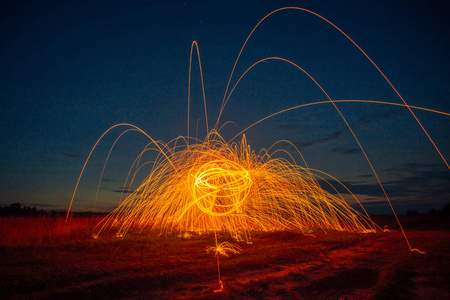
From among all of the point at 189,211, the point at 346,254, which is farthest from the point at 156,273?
the point at 189,211

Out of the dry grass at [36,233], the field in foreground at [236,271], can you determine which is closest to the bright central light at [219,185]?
the field in foreground at [236,271]

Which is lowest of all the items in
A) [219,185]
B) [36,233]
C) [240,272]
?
[240,272]

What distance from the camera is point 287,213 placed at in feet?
46.0

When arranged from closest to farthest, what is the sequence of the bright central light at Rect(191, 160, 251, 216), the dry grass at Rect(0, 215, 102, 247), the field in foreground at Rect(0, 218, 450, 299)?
the field in foreground at Rect(0, 218, 450, 299) < the bright central light at Rect(191, 160, 251, 216) < the dry grass at Rect(0, 215, 102, 247)

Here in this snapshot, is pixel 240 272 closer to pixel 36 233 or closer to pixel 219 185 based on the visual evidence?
pixel 219 185

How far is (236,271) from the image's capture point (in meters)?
7.55

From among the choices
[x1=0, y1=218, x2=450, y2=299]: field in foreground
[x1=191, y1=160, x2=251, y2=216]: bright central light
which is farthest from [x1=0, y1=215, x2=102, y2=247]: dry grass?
[x1=191, y1=160, x2=251, y2=216]: bright central light

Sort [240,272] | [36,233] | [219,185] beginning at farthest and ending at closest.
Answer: [36,233] → [219,185] → [240,272]

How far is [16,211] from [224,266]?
29.3 m

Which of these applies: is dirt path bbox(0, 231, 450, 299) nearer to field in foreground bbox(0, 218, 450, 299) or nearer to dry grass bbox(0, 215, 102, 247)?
field in foreground bbox(0, 218, 450, 299)

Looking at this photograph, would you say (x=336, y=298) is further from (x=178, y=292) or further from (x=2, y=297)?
(x=2, y=297)

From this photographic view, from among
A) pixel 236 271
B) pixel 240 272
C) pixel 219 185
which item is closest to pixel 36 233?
pixel 219 185

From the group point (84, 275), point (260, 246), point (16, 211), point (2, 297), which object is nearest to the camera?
point (2, 297)

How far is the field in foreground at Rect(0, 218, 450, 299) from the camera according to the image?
19.8 ft
